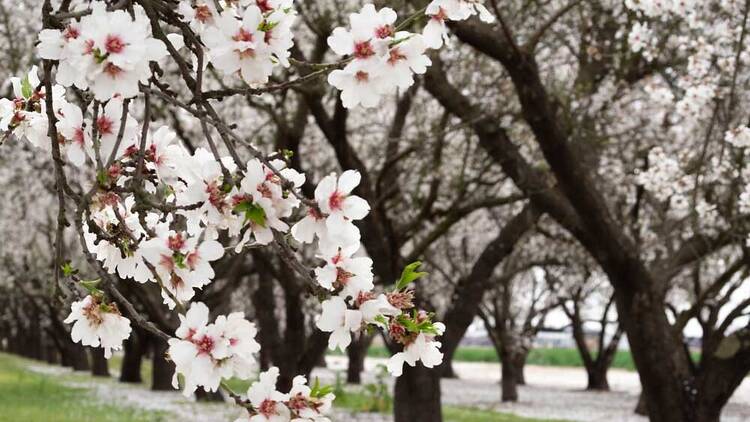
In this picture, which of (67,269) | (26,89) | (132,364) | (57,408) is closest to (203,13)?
(67,269)

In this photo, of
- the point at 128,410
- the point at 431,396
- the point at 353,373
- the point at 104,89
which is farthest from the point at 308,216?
the point at 353,373

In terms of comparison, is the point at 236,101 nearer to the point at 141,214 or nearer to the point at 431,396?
the point at 431,396

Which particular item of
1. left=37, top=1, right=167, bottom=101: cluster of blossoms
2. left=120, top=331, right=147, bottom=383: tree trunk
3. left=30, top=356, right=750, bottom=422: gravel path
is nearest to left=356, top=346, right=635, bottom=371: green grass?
left=30, top=356, right=750, bottom=422: gravel path

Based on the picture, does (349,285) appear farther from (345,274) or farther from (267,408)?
(267,408)

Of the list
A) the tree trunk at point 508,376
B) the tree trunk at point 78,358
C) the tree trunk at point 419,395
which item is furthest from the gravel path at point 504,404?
the tree trunk at point 78,358

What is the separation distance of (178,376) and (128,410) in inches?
498

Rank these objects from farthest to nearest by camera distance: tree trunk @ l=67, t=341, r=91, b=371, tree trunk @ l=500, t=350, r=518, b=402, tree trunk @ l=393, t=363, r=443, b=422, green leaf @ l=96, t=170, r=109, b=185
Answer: tree trunk @ l=67, t=341, r=91, b=371 → tree trunk @ l=500, t=350, r=518, b=402 → tree trunk @ l=393, t=363, r=443, b=422 → green leaf @ l=96, t=170, r=109, b=185

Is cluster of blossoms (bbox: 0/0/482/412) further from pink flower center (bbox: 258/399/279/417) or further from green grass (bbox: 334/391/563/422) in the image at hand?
green grass (bbox: 334/391/563/422)

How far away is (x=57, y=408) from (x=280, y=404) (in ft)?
42.3

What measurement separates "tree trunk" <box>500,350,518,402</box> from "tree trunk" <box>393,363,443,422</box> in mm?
10636

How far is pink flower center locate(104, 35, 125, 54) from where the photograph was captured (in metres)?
1.57

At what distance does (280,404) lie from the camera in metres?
1.81

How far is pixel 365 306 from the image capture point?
181 centimetres

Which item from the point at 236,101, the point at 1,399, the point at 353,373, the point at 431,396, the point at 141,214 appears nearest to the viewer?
the point at 141,214
